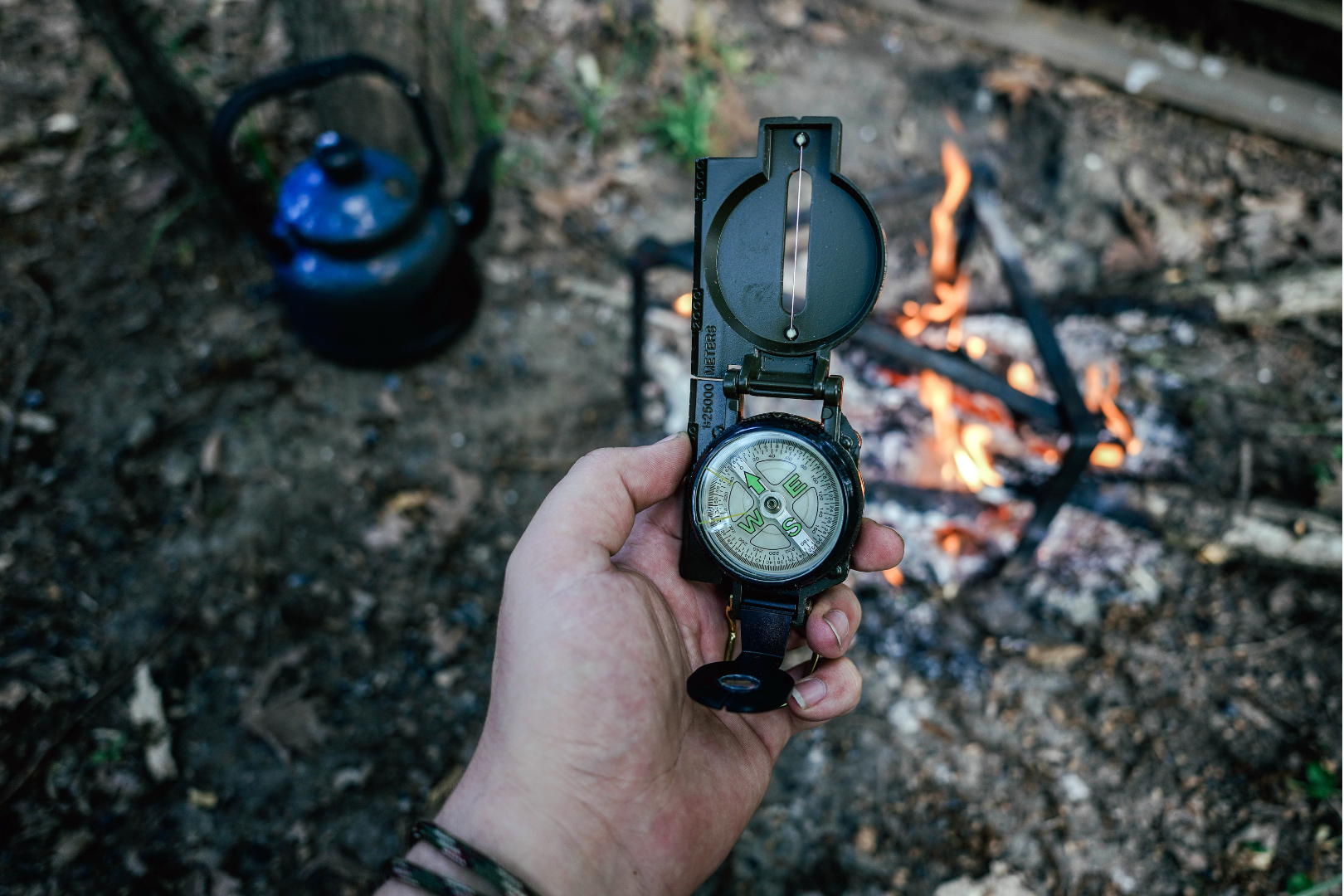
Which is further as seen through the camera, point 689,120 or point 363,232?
point 689,120

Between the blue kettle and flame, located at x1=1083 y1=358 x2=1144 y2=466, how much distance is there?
2847 millimetres

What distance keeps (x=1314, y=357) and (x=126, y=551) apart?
17.5 feet

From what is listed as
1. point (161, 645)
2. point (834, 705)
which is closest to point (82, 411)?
point (161, 645)

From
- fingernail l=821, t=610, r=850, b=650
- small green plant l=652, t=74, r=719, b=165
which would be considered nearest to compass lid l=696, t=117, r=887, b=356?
fingernail l=821, t=610, r=850, b=650

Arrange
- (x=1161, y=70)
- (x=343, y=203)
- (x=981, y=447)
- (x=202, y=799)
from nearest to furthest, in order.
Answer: (x=202, y=799)
(x=343, y=203)
(x=981, y=447)
(x=1161, y=70)

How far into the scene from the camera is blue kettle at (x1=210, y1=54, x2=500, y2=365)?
2.63 metres

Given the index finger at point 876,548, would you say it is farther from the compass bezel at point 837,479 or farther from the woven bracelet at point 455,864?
the woven bracelet at point 455,864

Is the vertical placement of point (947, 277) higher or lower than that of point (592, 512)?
higher

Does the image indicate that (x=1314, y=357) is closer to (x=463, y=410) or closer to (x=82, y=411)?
(x=463, y=410)

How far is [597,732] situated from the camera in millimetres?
1597

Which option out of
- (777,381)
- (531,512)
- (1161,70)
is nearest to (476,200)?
(531,512)

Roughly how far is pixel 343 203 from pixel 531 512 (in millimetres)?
1450

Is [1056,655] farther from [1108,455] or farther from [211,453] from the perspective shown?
[211,453]

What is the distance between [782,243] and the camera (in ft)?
5.83
